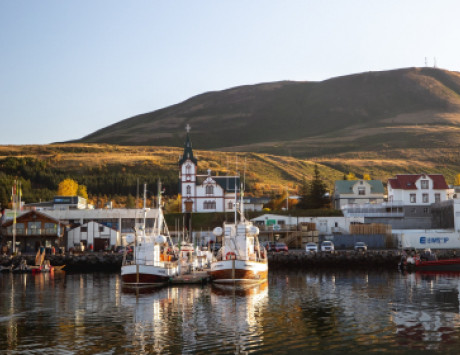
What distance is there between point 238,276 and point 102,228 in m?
41.9

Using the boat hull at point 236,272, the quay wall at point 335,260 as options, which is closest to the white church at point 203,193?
the quay wall at point 335,260

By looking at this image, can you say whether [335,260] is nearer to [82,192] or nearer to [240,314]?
[240,314]

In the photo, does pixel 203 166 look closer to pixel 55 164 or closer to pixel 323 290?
pixel 55 164

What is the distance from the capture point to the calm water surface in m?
30.8

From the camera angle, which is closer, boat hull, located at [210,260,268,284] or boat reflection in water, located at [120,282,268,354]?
boat reflection in water, located at [120,282,268,354]

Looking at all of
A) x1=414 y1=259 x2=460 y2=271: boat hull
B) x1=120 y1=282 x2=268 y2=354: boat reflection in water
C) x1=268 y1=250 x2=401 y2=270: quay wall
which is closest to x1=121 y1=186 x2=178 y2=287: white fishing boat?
x1=120 y1=282 x2=268 y2=354: boat reflection in water

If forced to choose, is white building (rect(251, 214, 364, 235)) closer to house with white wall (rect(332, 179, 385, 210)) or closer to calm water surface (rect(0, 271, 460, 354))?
house with white wall (rect(332, 179, 385, 210))

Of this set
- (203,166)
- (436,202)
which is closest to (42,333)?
(436,202)

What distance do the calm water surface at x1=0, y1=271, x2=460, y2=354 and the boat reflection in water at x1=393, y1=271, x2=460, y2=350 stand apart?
57mm

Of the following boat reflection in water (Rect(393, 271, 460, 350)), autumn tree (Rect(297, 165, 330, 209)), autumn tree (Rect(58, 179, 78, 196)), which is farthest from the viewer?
autumn tree (Rect(58, 179, 78, 196))

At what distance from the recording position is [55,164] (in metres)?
199

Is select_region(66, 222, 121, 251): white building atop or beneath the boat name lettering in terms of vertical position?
atop

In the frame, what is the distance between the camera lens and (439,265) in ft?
240

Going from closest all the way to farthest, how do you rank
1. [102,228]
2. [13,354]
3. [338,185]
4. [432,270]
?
[13,354] → [432,270] → [102,228] → [338,185]
